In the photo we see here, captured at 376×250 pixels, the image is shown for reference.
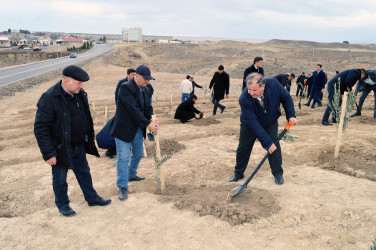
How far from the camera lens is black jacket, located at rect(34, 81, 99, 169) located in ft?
10.1

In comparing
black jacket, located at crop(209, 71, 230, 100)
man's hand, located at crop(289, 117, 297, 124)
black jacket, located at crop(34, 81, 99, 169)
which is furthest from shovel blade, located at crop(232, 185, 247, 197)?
black jacket, located at crop(209, 71, 230, 100)

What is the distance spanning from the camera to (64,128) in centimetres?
317

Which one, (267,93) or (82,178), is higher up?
(267,93)

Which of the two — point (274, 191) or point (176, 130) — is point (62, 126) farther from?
point (176, 130)

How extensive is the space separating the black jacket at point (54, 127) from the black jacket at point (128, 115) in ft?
2.33

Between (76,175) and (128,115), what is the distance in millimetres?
977

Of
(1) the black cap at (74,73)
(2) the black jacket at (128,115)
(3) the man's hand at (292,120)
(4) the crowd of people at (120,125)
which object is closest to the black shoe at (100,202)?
(4) the crowd of people at (120,125)

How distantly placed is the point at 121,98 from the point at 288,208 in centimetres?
246

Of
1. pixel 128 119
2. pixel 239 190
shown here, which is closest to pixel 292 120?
pixel 239 190

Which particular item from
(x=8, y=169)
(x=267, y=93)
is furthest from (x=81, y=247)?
(x=8, y=169)

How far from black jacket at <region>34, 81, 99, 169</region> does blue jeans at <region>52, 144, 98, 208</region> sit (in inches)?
5.3

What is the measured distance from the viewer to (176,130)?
775 centimetres

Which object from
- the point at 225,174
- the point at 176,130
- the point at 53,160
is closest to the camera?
the point at 53,160

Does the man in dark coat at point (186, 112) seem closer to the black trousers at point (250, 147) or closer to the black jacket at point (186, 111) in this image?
the black jacket at point (186, 111)
